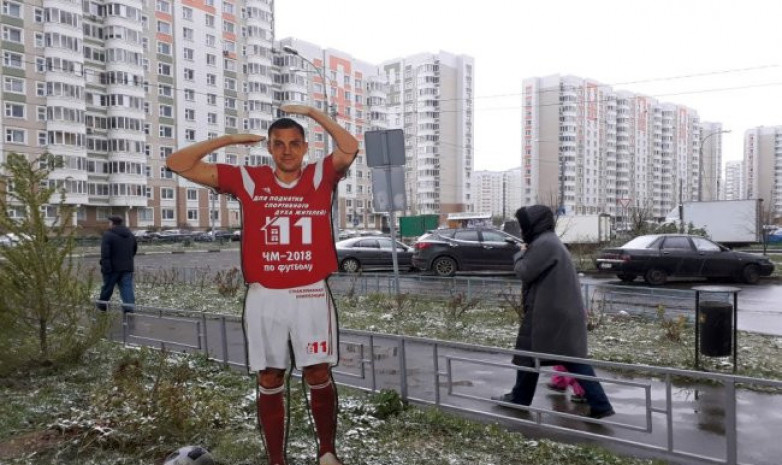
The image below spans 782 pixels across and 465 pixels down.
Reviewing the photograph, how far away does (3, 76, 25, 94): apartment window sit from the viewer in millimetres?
52156

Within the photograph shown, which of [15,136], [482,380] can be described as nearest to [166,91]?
[15,136]

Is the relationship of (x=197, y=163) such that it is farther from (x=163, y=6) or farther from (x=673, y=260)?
(x=163, y=6)

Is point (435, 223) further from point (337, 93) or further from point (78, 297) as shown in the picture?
point (337, 93)

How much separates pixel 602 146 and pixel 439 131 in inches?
1311

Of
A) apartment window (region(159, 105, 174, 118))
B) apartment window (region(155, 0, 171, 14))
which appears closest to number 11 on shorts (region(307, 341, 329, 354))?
apartment window (region(159, 105, 174, 118))

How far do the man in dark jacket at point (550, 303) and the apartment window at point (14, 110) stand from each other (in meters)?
59.4

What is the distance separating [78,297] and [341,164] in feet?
A: 14.0

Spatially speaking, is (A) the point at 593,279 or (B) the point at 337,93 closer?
(A) the point at 593,279

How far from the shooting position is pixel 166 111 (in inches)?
2591

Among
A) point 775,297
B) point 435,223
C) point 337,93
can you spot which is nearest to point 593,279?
point 775,297

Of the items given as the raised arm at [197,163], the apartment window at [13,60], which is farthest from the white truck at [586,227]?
the apartment window at [13,60]

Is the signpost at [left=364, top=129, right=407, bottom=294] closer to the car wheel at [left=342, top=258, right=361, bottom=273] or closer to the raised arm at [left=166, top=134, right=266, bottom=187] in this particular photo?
the raised arm at [left=166, top=134, right=266, bottom=187]

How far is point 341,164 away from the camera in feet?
12.7

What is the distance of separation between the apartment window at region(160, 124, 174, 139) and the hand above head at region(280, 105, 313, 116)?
219ft
